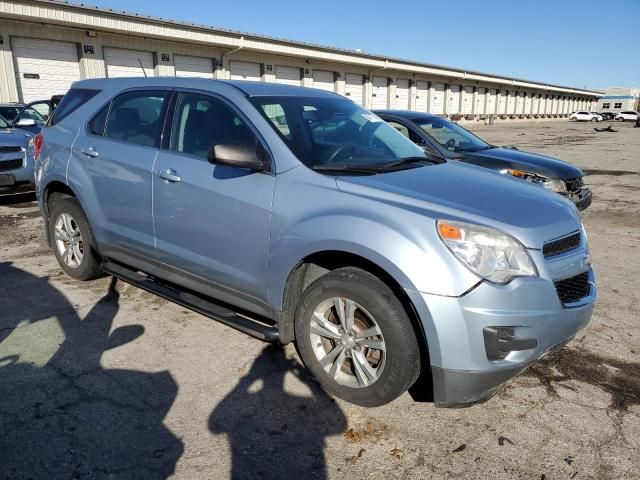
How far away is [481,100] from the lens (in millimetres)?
53156

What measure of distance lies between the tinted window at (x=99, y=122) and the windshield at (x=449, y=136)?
14.9 ft

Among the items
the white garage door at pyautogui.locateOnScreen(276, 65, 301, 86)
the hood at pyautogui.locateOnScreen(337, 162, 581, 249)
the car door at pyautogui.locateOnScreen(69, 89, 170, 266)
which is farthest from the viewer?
the white garage door at pyautogui.locateOnScreen(276, 65, 301, 86)

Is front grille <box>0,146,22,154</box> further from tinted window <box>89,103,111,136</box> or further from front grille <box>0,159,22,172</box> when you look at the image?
tinted window <box>89,103,111,136</box>

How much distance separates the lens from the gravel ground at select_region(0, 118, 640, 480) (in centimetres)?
247

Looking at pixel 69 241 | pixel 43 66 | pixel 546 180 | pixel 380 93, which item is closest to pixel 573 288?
pixel 69 241

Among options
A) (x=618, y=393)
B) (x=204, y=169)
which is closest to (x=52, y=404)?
(x=204, y=169)

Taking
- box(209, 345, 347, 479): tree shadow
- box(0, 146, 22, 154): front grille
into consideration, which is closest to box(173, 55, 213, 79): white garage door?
box(0, 146, 22, 154): front grille

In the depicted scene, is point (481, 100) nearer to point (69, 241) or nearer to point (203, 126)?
point (69, 241)

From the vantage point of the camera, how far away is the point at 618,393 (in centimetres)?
316

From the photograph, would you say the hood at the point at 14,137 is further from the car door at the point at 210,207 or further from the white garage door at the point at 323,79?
the white garage door at the point at 323,79

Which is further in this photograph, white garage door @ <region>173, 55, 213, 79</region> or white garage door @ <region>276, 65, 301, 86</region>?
white garage door @ <region>276, 65, 301, 86</region>

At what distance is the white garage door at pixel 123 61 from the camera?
64.0 feet

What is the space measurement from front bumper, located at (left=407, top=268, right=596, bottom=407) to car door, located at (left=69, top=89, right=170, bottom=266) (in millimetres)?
2367

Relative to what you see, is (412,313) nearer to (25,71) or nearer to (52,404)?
(52,404)
